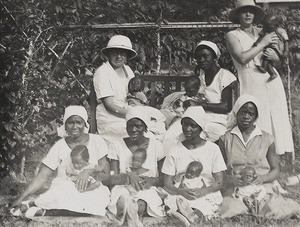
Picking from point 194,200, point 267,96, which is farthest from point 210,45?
point 194,200

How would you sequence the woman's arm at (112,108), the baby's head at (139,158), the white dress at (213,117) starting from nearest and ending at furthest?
the baby's head at (139,158) → the white dress at (213,117) → the woman's arm at (112,108)

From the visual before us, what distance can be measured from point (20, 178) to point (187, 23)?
1.95 metres

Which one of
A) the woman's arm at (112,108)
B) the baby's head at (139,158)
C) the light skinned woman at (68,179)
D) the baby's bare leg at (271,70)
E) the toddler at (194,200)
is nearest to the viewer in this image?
the toddler at (194,200)

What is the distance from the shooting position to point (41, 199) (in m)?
4.80

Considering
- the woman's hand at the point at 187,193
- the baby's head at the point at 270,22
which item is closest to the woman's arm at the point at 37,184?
the woman's hand at the point at 187,193

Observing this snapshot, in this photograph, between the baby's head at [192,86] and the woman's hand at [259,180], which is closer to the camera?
the woman's hand at [259,180]

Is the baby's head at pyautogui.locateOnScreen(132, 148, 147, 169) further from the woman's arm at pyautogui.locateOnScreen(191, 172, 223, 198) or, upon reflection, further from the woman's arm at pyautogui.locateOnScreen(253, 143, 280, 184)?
the woman's arm at pyautogui.locateOnScreen(253, 143, 280, 184)

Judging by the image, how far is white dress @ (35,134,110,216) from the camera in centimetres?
474

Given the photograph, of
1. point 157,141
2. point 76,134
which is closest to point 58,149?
point 76,134

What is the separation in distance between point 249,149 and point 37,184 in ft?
5.31

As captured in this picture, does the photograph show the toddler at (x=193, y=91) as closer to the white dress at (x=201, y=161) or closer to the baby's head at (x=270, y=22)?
the white dress at (x=201, y=161)

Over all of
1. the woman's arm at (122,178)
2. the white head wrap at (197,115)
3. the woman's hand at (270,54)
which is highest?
the woman's hand at (270,54)

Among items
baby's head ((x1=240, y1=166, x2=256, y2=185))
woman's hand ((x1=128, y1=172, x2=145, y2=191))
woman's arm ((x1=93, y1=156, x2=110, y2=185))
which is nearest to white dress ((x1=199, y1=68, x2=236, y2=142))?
baby's head ((x1=240, y1=166, x2=256, y2=185))

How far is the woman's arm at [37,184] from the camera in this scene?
485 cm
